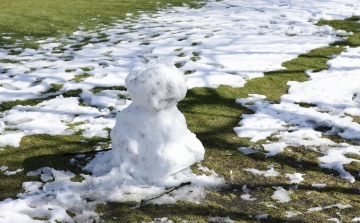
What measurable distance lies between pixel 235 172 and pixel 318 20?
7437mm

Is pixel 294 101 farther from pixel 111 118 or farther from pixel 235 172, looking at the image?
pixel 111 118

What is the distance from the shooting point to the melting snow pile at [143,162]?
3.29 metres

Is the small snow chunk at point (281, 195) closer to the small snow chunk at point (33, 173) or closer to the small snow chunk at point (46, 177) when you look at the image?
the small snow chunk at point (46, 177)

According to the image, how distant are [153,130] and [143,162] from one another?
30 cm

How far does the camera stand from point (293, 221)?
3.03 meters

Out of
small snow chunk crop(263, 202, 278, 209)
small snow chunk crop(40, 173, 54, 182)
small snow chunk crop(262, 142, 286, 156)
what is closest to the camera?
small snow chunk crop(263, 202, 278, 209)

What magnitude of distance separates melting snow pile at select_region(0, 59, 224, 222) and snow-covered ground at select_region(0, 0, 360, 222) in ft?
0.06

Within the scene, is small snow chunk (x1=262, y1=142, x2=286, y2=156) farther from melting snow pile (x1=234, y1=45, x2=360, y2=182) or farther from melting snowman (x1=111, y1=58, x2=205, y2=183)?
melting snowman (x1=111, y1=58, x2=205, y2=183)

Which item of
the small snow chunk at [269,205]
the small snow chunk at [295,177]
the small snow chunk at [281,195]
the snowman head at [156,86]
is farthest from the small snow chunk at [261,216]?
the snowman head at [156,86]

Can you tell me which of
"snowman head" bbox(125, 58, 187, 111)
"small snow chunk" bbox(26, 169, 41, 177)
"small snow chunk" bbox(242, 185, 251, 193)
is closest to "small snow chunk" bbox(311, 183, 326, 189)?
"small snow chunk" bbox(242, 185, 251, 193)

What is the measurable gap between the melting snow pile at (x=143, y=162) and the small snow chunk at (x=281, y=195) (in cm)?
51

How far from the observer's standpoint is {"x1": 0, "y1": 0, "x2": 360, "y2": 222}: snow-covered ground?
11.2ft

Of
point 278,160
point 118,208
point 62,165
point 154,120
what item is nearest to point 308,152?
point 278,160

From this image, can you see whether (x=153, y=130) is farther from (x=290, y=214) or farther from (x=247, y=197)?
(x=290, y=214)
